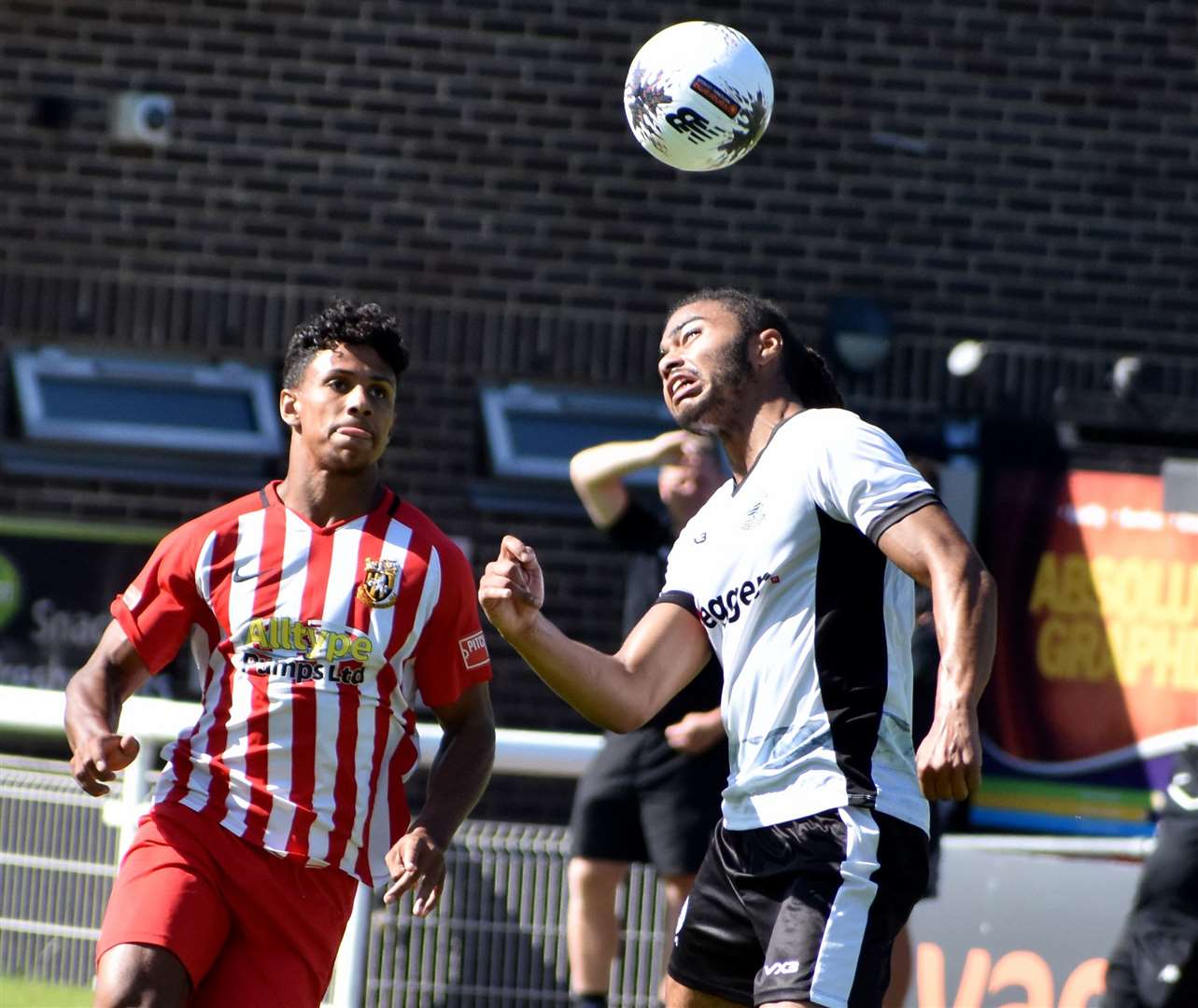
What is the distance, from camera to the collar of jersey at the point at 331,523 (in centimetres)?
430

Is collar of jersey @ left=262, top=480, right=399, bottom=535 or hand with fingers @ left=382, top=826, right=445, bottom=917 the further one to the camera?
collar of jersey @ left=262, top=480, right=399, bottom=535

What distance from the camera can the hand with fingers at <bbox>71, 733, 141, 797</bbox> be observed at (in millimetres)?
3957

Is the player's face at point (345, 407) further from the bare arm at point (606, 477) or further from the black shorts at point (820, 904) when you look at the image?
the bare arm at point (606, 477)

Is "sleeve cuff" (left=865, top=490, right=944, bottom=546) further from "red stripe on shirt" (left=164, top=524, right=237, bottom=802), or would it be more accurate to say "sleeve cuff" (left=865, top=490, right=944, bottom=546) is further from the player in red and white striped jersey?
"red stripe on shirt" (left=164, top=524, right=237, bottom=802)

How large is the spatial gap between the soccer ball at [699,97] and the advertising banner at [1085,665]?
3.74 meters

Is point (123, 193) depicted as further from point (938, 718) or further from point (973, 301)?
point (938, 718)

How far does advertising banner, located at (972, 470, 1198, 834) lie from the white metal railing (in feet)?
10.4

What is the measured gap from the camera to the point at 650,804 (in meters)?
6.04

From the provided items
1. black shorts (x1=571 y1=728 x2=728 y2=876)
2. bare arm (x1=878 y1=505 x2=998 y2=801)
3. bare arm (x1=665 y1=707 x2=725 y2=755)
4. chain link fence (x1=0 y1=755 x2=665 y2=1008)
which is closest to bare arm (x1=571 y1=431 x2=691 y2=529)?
black shorts (x1=571 y1=728 x2=728 y2=876)

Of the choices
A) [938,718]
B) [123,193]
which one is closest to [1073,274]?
[123,193]

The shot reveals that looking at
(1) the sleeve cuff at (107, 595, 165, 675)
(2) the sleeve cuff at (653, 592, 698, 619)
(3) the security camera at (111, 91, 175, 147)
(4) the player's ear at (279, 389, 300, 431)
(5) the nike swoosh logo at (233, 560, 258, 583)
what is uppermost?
(3) the security camera at (111, 91, 175, 147)

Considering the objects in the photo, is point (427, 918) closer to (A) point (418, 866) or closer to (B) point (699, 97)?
(A) point (418, 866)

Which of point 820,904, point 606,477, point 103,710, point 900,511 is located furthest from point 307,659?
point 606,477

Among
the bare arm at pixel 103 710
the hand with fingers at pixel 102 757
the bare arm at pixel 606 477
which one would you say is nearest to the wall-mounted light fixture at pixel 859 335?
the bare arm at pixel 606 477
